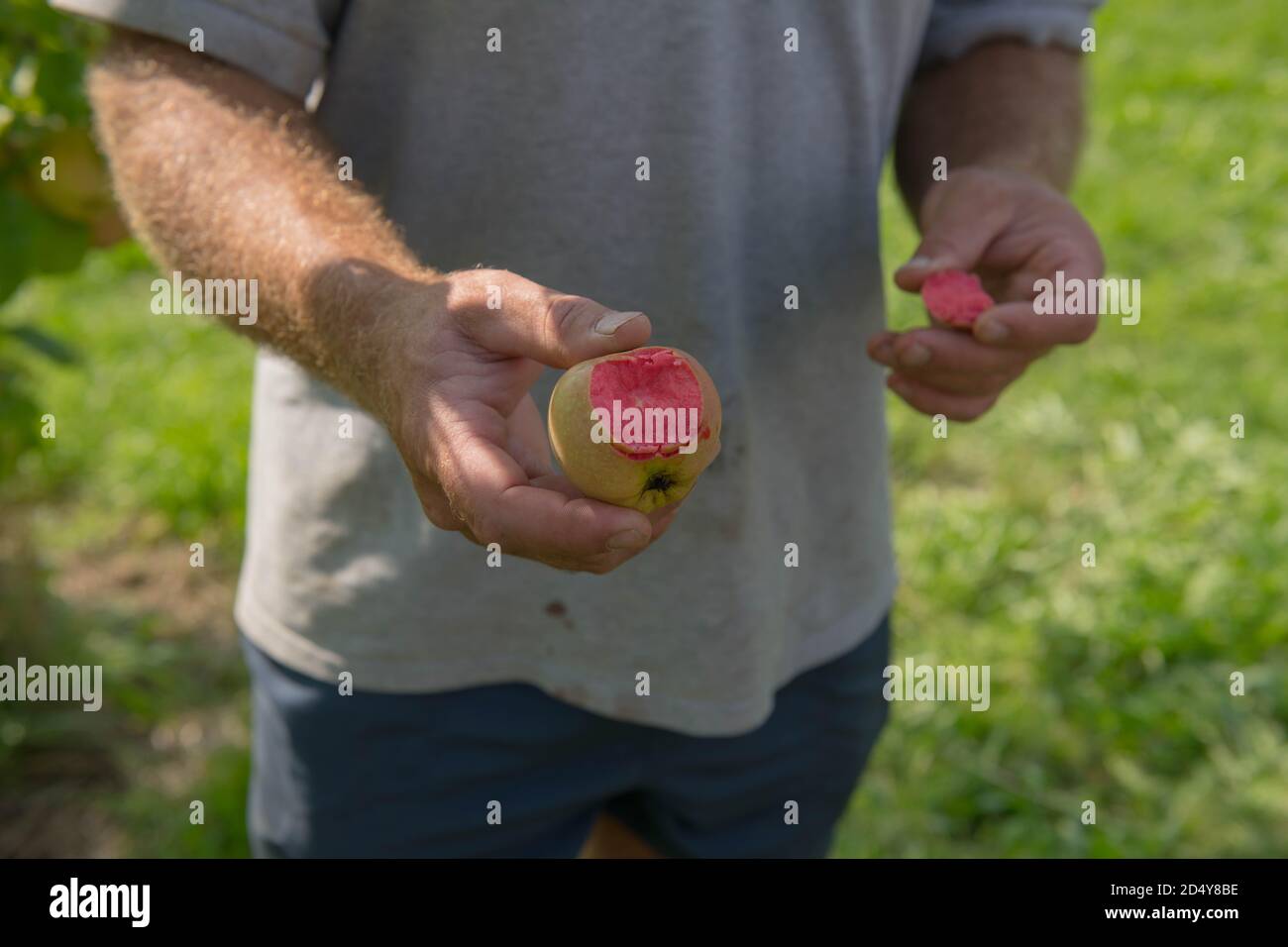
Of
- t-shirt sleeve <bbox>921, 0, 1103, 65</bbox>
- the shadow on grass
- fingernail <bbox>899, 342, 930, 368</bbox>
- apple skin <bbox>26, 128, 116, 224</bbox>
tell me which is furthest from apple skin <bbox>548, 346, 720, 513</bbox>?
the shadow on grass

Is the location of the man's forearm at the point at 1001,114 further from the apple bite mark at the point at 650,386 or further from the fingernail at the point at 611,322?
the fingernail at the point at 611,322

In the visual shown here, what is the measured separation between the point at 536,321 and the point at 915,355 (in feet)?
2.25

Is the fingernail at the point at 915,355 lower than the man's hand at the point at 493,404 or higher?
higher

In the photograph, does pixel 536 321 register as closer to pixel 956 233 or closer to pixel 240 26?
pixel 240 26

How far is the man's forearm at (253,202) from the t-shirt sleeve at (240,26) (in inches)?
1.2

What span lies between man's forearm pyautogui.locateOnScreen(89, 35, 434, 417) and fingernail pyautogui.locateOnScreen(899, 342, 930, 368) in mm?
670

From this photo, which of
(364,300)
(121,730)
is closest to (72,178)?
(364,300)

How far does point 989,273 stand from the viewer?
1856 millimetres

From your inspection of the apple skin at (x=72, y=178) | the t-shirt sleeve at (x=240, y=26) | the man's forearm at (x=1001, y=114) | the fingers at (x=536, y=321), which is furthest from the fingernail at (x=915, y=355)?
the apple skin at (x=72, y=178)

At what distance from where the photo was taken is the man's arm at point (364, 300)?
44.8 inches

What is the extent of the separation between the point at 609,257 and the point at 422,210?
0.26 meters

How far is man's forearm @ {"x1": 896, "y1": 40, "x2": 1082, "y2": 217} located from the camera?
1.96 metres

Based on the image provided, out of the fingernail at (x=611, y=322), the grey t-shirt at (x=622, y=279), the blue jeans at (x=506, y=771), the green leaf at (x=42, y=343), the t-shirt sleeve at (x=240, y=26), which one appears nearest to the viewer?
the fingernail at (x=611, y=322)
